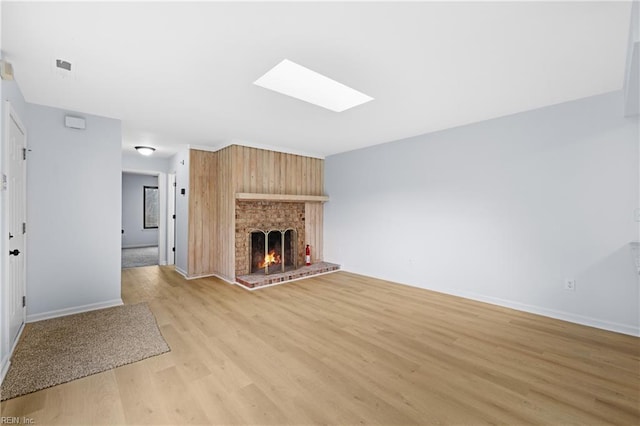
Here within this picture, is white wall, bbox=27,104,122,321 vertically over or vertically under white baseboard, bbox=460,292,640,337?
over

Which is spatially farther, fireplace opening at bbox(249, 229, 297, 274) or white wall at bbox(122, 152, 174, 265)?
white wall at bbox(122, 152, 174, 265)

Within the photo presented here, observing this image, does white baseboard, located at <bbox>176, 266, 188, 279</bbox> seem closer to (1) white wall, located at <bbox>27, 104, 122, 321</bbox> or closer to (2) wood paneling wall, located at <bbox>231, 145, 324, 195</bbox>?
(1) white wall, located at <bbox>27, 104, 122, 321</bbox>

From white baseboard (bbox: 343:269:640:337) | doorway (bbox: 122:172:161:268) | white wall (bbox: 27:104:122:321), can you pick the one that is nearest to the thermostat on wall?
white wall (bbox: 27:104:122:321)

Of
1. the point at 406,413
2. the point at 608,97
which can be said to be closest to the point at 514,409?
the point at 406,413

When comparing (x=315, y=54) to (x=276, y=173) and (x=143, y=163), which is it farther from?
(x=143, y=163)

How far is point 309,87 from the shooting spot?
9.86 feet

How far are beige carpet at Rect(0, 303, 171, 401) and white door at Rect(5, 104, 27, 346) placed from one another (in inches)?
9.1

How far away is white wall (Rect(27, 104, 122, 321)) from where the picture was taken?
10.5 ft

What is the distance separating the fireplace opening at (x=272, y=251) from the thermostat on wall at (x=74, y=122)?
277cm

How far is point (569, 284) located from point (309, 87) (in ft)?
11.9

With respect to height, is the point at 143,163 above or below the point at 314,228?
above

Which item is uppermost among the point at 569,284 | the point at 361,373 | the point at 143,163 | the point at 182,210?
the point at 143,163

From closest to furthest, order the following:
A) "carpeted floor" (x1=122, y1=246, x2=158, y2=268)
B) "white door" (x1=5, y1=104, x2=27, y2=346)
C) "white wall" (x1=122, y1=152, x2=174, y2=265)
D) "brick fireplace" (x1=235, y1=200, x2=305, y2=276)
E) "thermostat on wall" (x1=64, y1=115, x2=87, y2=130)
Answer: "white door" (x1=5, y1=104, x2=27, y2=346), "thermostat on wall" (x1=64, y1=115, x2=87, y2=130), "brick fireplace" (x1=235, y1=200, x2=305, y2=276), "white wall" (x1=122, y1=152, x2=174, y2=265), "carpeted floor" (x1=122, y1=246, x2=158, y2=268)

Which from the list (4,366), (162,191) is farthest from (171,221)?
(4,366)
